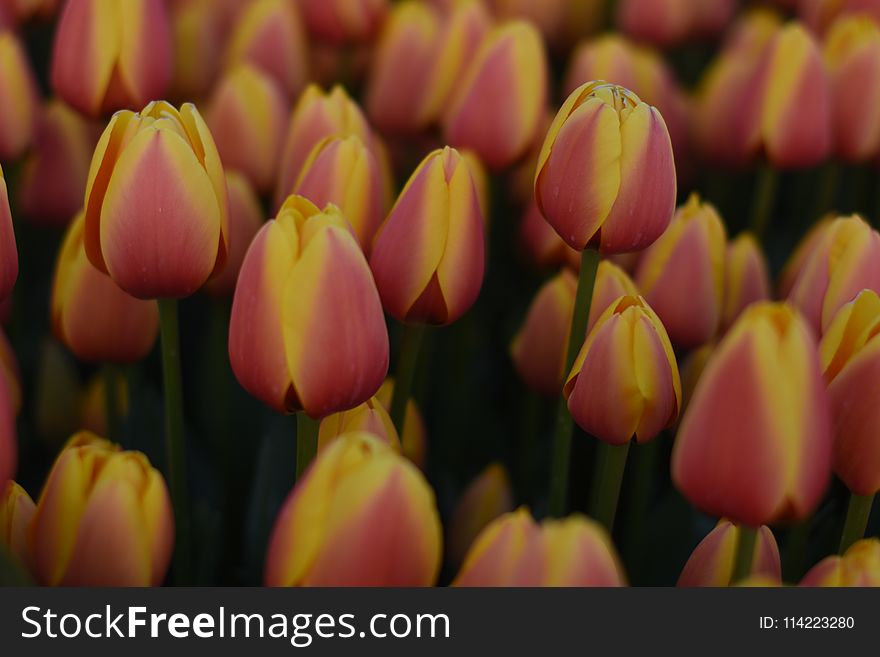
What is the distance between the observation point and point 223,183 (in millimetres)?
542

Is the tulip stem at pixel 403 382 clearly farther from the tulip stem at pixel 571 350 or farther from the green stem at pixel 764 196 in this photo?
the green stem at pixel 764 196

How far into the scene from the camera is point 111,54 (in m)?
0.70

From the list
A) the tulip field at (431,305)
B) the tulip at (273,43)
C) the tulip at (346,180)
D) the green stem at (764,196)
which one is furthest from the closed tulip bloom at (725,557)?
the tulip at (273,43)

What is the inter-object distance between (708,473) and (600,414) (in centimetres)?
9

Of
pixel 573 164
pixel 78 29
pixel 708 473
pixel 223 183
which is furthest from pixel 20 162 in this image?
pixel 708 473

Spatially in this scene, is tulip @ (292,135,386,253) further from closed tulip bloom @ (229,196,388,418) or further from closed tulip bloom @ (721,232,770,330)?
closed tulip bloom @ (721,232,770,330)

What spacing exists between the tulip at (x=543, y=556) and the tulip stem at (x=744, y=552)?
0.07 metres

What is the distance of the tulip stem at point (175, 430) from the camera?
0.57 meters

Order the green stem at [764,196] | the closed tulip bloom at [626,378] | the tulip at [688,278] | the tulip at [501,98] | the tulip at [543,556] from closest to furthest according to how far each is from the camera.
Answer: the tulip at [543,556] → the closed tulip bloom at [626,378] → the tulip at [688,278] → the tulip at [501,98] → the green stem at [764,196]

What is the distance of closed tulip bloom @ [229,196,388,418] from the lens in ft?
1.55

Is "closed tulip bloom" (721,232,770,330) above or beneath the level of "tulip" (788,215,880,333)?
beneath

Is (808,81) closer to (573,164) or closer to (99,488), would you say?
(573,164)

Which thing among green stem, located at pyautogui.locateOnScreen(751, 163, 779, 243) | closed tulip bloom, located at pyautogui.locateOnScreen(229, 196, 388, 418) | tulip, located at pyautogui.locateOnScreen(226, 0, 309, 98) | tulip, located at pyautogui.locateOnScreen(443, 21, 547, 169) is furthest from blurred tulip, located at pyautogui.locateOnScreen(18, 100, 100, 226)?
green stem, located at pyautogui.locateOnScreen(751, 163, 779, 243)

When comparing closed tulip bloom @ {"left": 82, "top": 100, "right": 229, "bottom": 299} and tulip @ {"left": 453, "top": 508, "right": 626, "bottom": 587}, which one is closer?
tulip @ {"left": 453, "top": 508, "right": 626, "bottom": 587}
